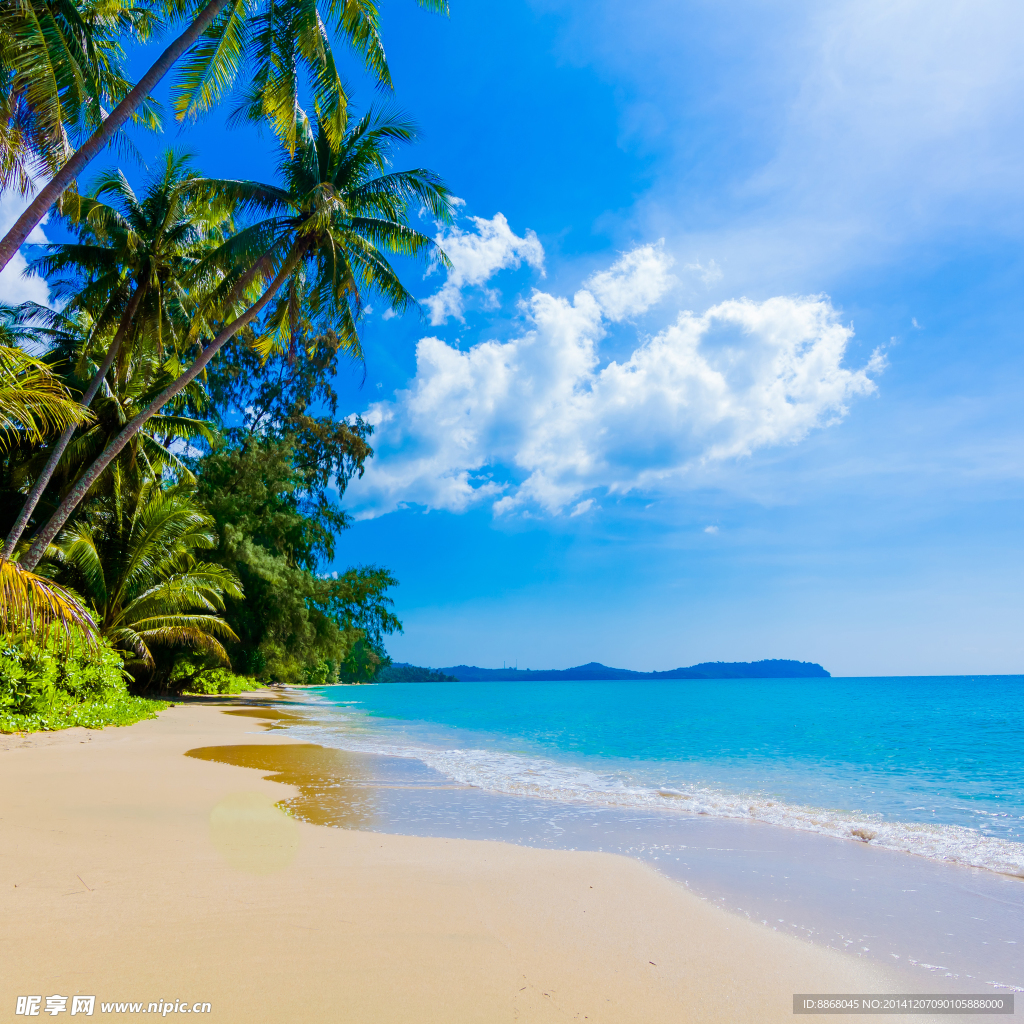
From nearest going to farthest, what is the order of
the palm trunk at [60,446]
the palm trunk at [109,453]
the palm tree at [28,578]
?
the palm tree at [28,578] → the palm trunk at [60,446] → the palm trunk at [109,453]

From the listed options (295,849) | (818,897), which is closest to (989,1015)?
(818,897)

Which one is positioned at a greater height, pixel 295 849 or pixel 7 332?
pixel 7 332

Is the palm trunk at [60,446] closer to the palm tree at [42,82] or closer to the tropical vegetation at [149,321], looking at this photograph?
the tropical vegetation at [149,321]

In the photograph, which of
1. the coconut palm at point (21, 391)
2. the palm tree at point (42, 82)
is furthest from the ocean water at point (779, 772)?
the palm tree at point (42, 82)

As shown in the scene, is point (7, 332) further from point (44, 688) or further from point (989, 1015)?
point (989, 1015)

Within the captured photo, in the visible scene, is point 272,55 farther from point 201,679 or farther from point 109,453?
point 201,679

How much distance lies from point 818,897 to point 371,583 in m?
22.9

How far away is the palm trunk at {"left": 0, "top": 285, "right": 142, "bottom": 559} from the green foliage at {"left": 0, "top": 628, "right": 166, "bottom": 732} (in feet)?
5.93

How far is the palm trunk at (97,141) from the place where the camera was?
6.95m

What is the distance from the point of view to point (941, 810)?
8.72 meters

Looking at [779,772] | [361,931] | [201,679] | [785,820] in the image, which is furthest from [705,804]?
[201,679]

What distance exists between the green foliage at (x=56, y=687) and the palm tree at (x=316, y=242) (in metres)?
1.94

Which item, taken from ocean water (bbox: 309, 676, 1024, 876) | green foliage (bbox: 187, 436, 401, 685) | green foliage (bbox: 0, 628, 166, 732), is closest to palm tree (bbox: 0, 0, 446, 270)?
green foliage (bbox: 0, 628, 166, 732)

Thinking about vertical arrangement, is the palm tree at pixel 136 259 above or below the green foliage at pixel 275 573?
above
